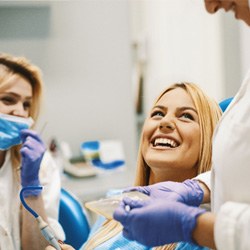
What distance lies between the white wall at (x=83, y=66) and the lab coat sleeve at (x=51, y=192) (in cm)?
125

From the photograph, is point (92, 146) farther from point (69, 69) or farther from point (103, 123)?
point (69, 69)

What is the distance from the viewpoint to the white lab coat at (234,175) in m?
0.79

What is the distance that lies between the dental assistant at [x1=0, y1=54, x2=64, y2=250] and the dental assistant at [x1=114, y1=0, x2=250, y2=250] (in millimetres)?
582

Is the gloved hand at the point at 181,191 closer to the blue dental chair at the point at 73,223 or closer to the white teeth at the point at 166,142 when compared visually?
the white teeth at the point at 166,142

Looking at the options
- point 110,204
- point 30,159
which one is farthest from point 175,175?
point 30,159

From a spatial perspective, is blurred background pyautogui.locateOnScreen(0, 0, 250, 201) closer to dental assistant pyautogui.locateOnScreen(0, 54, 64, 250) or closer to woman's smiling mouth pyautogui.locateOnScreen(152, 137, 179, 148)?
dental assistant pyautogui.locateOnScreen(0, 54, 64, 250)

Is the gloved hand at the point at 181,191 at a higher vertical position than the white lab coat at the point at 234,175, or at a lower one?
lower

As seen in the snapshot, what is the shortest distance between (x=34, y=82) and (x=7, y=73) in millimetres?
127

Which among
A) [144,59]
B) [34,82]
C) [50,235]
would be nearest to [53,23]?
[34,82]

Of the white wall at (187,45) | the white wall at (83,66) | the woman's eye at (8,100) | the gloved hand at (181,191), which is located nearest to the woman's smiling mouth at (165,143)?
the gloved hand at (181,191)

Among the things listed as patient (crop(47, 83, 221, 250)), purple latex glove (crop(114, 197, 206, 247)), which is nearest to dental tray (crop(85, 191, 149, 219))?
purple latex glove (crop(114, 197, 206, 247))

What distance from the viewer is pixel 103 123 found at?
3.01 metres

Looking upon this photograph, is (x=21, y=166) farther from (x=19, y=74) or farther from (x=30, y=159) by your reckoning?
(x=19, y=74)

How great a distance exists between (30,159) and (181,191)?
0.56 m
